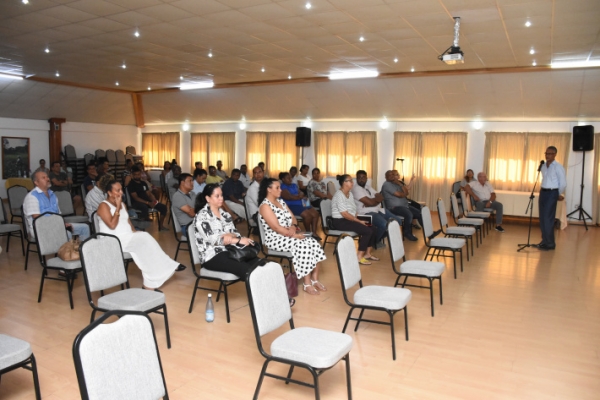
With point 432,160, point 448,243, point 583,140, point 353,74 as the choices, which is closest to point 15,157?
point 353,74

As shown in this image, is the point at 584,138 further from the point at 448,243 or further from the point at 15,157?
the point at 15,157

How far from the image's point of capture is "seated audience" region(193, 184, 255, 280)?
453 centimetres

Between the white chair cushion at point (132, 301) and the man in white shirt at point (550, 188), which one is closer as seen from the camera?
the white chair cushion at point (132, 301)

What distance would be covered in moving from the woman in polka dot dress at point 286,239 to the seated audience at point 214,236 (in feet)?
1.90

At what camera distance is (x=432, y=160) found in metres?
13.8

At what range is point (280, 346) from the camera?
9.27 ft

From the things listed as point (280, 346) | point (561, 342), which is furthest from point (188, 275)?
point (561, 342)

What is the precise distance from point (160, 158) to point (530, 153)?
13299 millimetres

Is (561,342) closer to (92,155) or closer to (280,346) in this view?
(280,346)

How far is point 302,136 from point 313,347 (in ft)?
42.1

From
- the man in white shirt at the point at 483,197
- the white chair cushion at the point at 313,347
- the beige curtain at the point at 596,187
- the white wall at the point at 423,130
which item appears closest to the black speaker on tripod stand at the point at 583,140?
the beige curtain at the point at 596,187

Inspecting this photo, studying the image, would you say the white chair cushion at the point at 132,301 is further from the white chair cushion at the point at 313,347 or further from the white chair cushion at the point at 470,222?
the white chair cushion at the point at 470,222

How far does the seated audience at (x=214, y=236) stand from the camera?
14.9 ft

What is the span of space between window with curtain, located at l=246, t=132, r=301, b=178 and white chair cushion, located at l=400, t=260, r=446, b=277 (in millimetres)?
11462
